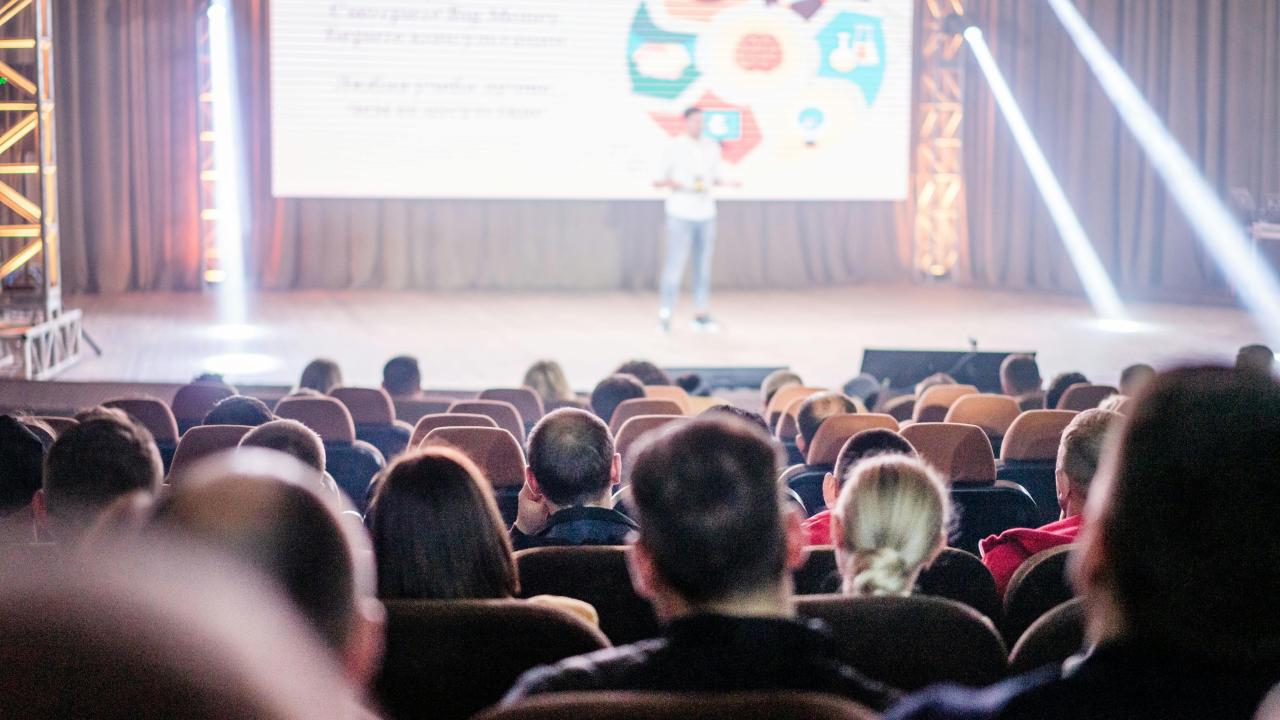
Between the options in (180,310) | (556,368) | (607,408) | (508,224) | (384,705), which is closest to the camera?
(384,705)

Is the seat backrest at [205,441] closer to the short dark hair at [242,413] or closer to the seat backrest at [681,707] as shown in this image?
the short dark hair at [242,413]

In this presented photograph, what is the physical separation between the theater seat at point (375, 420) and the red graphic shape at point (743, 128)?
683 centimetres

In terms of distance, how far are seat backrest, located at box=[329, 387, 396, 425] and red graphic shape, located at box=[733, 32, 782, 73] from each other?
7.22 metres

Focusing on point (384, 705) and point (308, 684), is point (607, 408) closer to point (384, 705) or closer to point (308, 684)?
point (384, 705)

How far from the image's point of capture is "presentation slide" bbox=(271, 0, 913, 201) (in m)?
10.6

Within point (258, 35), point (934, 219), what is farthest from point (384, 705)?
point (934, 219)

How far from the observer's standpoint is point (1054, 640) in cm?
191

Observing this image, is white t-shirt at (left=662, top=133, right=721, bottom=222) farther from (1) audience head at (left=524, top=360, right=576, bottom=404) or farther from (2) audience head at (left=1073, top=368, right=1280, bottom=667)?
(2) audience head at (left=1073, top=368, right=1280, bottom=667)

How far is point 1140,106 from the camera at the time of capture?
12789 mm

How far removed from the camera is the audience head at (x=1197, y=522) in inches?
45.2

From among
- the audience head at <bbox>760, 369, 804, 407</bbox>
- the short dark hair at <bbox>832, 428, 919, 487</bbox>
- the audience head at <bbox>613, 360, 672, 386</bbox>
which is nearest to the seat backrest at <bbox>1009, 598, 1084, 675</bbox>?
the short dark hair at <bbox>832, 428, 919, 487</bbox>

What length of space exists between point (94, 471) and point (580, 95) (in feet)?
29.8

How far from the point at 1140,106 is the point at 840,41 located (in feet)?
10.5

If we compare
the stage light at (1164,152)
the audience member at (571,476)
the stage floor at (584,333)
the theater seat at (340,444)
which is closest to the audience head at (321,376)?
the theater seat at (340,444)
